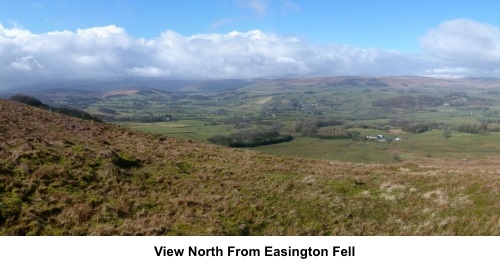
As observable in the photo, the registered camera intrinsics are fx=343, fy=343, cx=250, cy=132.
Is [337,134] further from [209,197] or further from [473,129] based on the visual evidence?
[209,197]

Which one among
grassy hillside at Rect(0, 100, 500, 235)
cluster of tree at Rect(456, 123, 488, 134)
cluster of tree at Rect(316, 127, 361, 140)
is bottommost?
cluster of tree at Rect(316, 127, 361, 140)

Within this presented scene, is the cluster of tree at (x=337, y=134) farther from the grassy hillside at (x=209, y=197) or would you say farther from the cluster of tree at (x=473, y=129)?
the grassy hillside at (x=209, y=197)

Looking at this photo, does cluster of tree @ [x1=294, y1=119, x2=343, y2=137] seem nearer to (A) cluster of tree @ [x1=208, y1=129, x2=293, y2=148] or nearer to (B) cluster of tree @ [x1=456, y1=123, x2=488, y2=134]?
(A) cluster of tree @ [x1=208, y1=129, x2=293, y2=148]

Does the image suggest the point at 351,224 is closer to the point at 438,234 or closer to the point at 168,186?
the point at 438,234

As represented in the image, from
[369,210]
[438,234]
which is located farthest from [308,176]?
[438,234]

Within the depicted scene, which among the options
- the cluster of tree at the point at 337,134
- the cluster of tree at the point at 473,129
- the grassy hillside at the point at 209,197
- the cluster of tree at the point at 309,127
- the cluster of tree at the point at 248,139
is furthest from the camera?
the cluster of tree at the point at 309,127

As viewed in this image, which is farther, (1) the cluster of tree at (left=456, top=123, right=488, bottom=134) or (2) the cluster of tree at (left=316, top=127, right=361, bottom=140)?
(1) the cluster of tree at (left=456, top=123, right=488, bottom=134)

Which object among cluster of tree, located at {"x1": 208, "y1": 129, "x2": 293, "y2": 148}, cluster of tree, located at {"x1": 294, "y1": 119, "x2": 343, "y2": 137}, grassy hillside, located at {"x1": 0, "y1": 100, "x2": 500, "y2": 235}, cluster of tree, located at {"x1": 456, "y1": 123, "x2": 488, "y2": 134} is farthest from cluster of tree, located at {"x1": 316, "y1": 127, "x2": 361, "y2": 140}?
grassy hillside, located at {"x1": 0, "y1": 100, "x2": 500, "y2": 235}

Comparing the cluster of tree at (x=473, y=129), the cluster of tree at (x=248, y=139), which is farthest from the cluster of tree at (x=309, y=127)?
the cluster of tree at (x=473, y=129)
